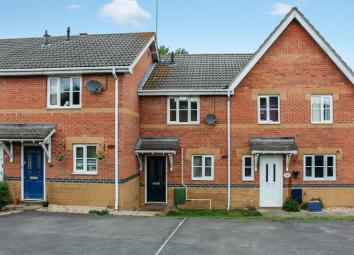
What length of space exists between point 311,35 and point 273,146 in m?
5.72

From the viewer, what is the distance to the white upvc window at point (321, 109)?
19469 millimetres

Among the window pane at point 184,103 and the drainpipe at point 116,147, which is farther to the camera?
the window pane at point 184,103

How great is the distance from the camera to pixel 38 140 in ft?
55.0

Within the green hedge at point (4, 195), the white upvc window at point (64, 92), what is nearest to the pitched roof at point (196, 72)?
the white upvc window at point (64, 92)

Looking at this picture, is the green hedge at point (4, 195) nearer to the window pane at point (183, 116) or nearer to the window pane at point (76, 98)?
the window pane at point (76, 98)

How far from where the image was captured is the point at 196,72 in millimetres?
21703

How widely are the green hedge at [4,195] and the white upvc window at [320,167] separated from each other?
45.5 ft

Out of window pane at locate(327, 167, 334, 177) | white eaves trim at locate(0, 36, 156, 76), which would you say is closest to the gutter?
white eaves trim at locate(0, 36, 156, 76)

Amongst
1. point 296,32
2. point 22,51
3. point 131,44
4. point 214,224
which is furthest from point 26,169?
point 296,32

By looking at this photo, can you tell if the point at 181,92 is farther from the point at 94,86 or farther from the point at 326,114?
the point at 326,114

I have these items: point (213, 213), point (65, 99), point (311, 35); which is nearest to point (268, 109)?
point (311, 35)

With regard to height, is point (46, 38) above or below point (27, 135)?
above

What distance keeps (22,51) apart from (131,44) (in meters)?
5.63

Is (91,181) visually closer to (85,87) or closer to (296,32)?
(85,87)
